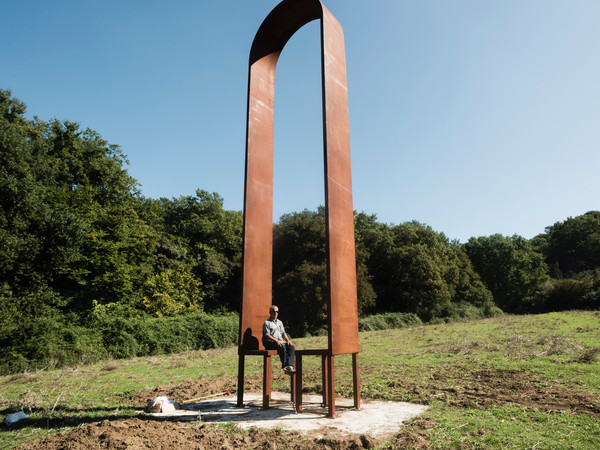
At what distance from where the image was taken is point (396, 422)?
525cm

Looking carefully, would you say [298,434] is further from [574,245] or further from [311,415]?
[574,245]

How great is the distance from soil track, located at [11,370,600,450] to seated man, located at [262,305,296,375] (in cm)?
140

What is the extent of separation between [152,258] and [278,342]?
23.7 meters

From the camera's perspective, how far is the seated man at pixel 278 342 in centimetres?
629

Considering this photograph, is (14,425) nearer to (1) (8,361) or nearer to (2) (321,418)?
(2) (321,418)

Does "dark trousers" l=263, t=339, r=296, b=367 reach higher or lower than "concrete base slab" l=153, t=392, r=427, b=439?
higher

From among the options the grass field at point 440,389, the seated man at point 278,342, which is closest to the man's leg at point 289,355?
the seated man at point 278,342

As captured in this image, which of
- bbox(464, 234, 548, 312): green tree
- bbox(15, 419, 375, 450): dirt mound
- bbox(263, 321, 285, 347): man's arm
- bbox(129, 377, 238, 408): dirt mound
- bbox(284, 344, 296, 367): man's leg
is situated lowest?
bbox(129, 377, 238, 408): dirt mound

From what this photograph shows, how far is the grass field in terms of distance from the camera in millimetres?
4633

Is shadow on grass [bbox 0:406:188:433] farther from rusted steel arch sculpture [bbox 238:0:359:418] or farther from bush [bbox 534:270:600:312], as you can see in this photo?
bush [bbox 534:270:600:312]

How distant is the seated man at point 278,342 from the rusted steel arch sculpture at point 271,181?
52 cm

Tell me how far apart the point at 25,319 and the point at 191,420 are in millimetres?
13651

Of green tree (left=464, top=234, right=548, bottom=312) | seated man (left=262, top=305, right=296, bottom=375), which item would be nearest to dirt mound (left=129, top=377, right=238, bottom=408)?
seated man (left=262, top=305, right=296, bottom=375)

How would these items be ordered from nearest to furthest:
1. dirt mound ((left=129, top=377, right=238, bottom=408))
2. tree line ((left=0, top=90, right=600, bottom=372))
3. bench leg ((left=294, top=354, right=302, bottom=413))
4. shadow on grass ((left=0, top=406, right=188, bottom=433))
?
shadow on grass ((left=0, top=406, right=188, bottom=433)), bench leg ((left=294, top=354, right=302, bottom=413)), dirt mound ((left=129, top=377, right=238, bottom=408)), tree line ((left=0, top=90, right=600, bottom=372))
